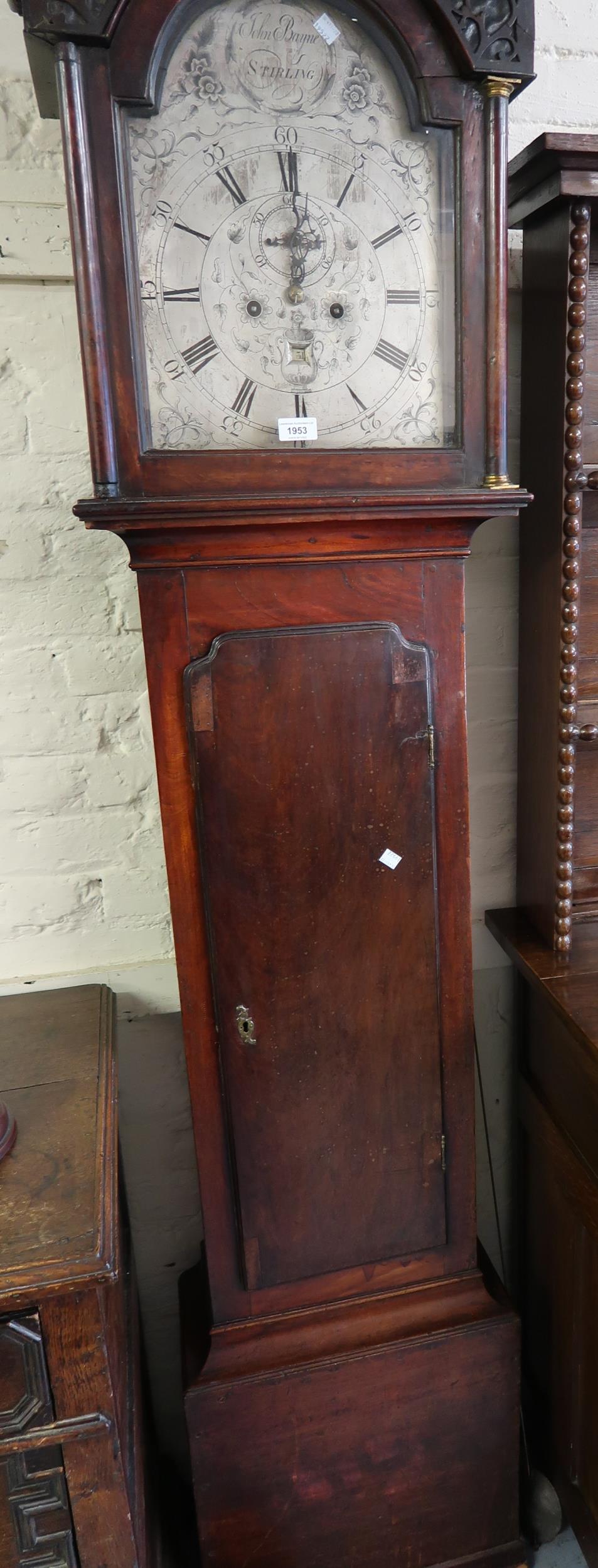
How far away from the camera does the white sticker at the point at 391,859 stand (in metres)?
1.12

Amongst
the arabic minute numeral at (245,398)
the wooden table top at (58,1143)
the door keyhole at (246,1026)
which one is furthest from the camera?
the door keyhole at (246,1026)

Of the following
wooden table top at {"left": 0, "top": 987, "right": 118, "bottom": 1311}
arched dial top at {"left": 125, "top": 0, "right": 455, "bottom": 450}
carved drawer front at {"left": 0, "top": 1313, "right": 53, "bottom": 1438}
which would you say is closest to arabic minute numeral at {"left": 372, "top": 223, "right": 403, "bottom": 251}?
arched dial top at {"left": 125, "top": 0, "right": 455, "bottom": 450}

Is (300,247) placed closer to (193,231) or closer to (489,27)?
(193,231)

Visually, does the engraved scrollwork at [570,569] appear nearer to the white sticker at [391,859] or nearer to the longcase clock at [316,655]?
the longcase clock at [316,655]

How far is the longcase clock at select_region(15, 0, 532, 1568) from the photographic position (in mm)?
924

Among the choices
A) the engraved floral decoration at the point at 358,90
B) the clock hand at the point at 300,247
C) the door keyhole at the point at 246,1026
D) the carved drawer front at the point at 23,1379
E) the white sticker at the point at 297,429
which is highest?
the engraved floral decoration at the point at 358,90

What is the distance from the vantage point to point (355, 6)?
3.05 ft

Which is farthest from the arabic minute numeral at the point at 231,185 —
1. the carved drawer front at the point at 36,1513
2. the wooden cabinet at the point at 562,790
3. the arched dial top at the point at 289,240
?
the carved drawer front at the point at 36,1513

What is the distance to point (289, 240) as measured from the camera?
3.14ft

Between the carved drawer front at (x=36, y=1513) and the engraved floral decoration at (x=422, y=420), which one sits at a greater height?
the engraved floral decoration at (x=422, y=420)

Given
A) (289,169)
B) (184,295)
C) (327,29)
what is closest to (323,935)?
(184,295)

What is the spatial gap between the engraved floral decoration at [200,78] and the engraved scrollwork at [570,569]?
473 mm

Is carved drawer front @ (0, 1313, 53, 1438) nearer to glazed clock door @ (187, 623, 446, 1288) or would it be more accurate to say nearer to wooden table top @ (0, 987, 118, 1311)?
wooden table top @ (0, 987, 118, 1311)

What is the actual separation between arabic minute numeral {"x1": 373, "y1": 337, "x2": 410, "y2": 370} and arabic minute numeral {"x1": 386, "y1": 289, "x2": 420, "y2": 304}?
0.14ft
